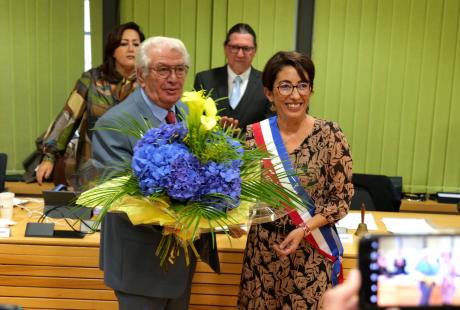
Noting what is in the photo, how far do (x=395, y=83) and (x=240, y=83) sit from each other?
146 centimetres

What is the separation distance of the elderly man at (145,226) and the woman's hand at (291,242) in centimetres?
36

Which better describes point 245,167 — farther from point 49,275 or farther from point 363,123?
point 363,123

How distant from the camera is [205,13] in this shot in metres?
4.59

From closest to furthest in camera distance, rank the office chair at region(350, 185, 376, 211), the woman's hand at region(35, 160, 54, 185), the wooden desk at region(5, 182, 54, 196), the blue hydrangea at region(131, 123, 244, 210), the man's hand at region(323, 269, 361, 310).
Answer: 1. the man's hand at region(323, 269, 361, 310)
2. the blue hydrangea at region(131, 123, 244, 210)
3. the office chair at region(350, 185, 376, 211)
4. the woman's hand at region(35, 160, 54, 185)
5. the wooden desk at region(5, 182, 54, 196)

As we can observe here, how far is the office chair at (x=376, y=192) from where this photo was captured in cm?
341

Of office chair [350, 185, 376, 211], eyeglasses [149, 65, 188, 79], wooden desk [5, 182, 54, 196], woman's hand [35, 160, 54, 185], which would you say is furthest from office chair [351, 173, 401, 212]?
wooden desk [5, 182, 54, 196]

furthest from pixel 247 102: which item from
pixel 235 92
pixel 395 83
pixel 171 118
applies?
pixel 171 118

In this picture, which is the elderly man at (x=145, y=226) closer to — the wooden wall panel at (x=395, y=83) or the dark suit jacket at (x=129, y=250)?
the dark suit jacket at (x=129, y=250)

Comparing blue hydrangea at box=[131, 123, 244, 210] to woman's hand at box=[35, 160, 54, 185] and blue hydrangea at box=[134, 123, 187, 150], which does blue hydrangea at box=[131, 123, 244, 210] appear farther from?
woman's hand at box=[35, 160, 54, 185]

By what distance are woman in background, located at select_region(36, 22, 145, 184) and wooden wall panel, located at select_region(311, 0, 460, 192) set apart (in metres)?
1.64

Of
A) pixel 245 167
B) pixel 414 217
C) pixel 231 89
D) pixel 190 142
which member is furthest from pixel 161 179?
pixel 231 89

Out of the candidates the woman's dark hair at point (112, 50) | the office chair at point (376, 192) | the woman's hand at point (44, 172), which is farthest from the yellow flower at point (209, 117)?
the woman's hand at point (44, 172)

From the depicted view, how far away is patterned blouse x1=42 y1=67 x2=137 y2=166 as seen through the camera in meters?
3.59

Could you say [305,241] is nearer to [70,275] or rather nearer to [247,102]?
[70,275]
